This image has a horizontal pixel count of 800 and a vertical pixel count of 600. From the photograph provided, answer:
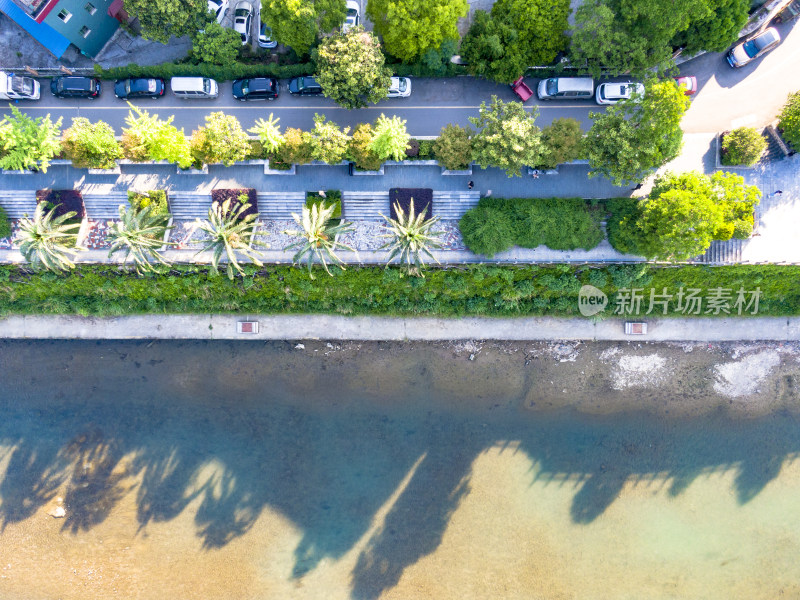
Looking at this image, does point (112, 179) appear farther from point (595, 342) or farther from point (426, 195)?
point (595, 342)

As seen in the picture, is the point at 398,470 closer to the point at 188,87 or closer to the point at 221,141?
the point at 221,141

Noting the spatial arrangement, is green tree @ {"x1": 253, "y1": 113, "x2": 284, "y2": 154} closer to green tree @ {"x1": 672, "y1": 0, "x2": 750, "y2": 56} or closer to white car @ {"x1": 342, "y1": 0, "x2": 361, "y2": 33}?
white car @ {"x1": 342, "y1": 0, "x2": 361, "y2": 33}

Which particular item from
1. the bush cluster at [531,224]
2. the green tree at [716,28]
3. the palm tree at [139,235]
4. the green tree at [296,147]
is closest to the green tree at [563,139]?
the bush cluster at [531,224]

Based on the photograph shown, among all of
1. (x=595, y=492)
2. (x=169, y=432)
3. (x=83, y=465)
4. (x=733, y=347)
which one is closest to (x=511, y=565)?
(x=595, y=492)

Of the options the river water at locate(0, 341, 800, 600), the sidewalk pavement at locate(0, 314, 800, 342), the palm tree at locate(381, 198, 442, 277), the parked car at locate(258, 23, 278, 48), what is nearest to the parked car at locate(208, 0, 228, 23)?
the parked car at locate(258, 23, 278, 48)

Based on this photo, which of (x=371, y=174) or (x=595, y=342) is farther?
(x=595, y=342)
